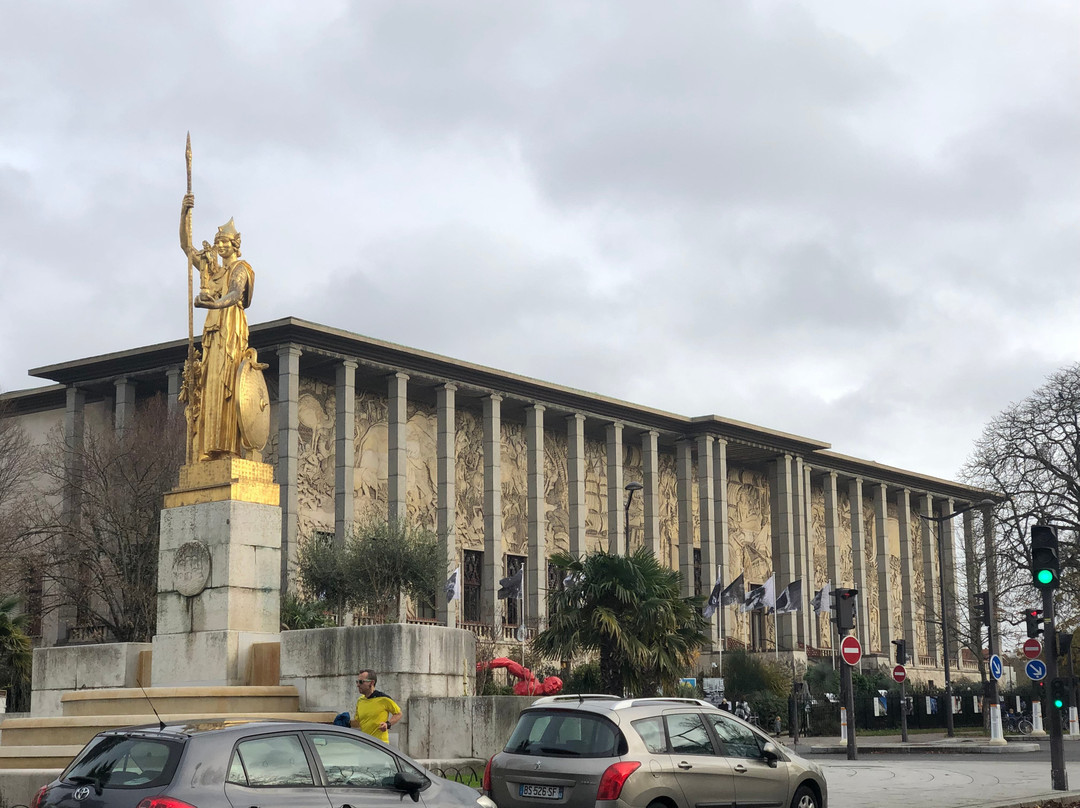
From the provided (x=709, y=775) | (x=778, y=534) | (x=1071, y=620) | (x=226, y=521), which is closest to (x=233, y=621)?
(x=226, y=521)

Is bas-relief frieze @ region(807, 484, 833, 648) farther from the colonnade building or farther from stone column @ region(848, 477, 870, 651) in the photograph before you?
stone column @ region(848, 477, 870, 651)

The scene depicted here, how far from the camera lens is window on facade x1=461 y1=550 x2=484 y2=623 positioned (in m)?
56.0

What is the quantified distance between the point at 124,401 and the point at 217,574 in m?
32.8

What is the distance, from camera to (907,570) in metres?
80.2

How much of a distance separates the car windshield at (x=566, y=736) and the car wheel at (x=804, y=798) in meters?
2.67

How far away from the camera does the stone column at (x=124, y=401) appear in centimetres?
5012

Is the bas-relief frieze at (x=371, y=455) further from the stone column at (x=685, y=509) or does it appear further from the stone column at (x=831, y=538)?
the stone column at (x=831, y=538)

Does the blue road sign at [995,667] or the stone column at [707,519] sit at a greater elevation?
the stone column at [707,519]

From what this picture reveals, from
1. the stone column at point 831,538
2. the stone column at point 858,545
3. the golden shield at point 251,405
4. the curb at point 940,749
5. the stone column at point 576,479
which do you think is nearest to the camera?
the golden shield at point 251,405

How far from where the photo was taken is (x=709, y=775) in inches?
488

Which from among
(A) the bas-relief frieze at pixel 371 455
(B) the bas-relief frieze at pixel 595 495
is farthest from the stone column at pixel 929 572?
(A) the bas-relief frieze at pixel 371 455

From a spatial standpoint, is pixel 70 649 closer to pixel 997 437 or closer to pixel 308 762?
pixel 308 762

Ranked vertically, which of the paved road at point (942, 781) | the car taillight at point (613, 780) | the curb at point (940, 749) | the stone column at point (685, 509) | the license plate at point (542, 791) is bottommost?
the curb at point (940, 749)

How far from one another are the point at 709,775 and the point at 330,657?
26.4 feet
